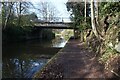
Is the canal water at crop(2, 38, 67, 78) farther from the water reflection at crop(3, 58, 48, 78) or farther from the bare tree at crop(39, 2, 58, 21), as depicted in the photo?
the bare tree at crop(39, 2, 58, 21)

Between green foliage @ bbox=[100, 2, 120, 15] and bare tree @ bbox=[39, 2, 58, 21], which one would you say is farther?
bare tree @ bbox=[39, 2, 58, 21]

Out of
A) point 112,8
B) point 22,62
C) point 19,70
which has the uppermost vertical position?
point 112,8

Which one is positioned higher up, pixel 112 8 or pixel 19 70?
pixel 112 8

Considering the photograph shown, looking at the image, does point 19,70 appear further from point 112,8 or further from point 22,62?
point 112,8

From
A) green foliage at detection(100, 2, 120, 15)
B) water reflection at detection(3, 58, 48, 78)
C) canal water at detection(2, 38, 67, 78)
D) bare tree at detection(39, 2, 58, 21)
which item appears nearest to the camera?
water reflection at detection(3, 58, 48, 78)

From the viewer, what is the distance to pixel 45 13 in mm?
61531

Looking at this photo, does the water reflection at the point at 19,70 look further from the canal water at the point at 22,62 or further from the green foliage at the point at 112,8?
the green foliage at the point at 112,8

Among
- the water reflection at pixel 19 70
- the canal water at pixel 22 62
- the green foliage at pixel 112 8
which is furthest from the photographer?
the green foliage at pixel 112 8

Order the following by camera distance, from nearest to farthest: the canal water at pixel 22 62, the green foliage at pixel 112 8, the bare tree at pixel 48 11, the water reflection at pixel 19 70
A: the water reflection at pixel 19 70 < the canal water at pixel 22 62 < the green foliage at pixel 112 8 < the bare tree at pixel 48 11

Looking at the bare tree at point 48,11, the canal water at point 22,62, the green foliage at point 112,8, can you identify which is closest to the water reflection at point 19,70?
the canal water at point 22,62

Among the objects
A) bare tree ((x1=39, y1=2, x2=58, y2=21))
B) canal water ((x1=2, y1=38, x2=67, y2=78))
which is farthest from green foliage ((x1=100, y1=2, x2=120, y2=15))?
bare tree ((x1=39, y1=2, x2=58, y2=21))

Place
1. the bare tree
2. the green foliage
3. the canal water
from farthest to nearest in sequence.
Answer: the bare tree
the green foliage
the canal water

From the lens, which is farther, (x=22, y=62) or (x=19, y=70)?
(x=22, y=62)

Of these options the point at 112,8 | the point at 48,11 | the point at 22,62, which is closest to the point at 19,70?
the point at 22,62
